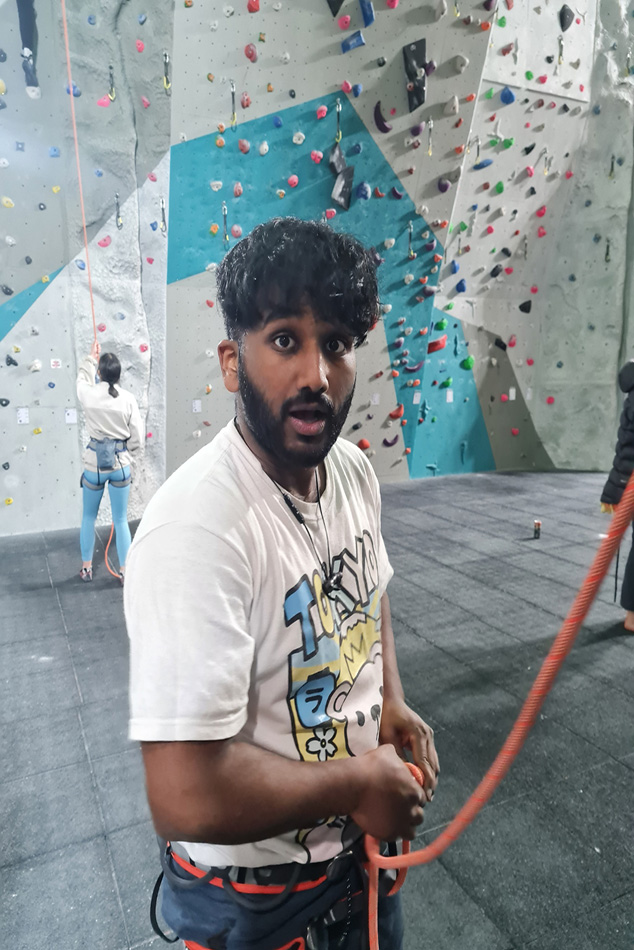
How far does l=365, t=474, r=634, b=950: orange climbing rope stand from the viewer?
0.55m

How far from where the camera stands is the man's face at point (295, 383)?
0.76 m

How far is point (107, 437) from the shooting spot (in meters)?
3.81

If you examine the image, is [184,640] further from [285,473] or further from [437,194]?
[437,194]

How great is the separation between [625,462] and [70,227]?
431 cm

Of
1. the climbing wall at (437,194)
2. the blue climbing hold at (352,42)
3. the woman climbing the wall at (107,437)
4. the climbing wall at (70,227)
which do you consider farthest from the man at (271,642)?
the blue climbing hold at (352,42)

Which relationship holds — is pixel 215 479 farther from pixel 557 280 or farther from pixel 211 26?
pixel 557 280

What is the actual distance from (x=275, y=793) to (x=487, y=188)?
22.9ft

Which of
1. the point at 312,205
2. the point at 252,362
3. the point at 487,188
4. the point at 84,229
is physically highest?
the point at 487,188

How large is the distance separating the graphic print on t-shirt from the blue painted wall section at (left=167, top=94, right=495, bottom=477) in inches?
191

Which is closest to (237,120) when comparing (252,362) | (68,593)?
(68,593)

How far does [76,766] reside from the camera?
224 centimetres

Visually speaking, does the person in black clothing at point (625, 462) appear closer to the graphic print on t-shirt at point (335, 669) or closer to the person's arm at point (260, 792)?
the graphic print on t-shirt at point (335, 669)

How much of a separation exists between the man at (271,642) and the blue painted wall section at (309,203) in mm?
4841

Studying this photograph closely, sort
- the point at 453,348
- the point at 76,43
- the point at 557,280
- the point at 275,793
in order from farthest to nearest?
1. the point at 557,280
2. the point at 453,348
3. the point at 76,43
4. the point at 275,793
